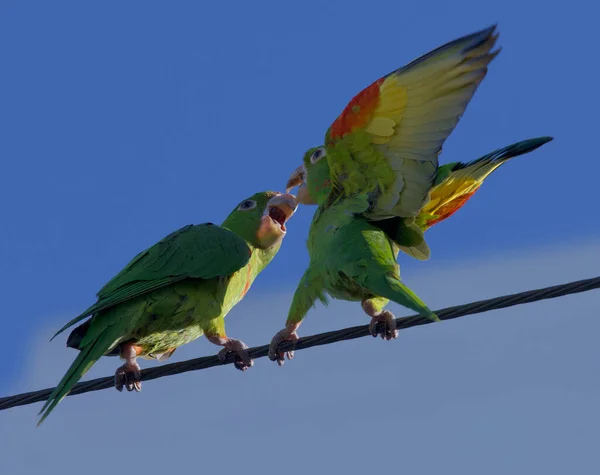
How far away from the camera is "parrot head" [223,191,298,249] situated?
25.8ft

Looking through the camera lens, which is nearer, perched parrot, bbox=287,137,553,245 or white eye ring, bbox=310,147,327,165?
perched parrot, bbox=287,137,553,245

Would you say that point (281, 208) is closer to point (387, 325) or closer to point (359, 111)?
point (359, 111)

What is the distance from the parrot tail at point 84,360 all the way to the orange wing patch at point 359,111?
1.93m

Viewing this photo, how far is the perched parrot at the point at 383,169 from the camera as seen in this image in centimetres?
617

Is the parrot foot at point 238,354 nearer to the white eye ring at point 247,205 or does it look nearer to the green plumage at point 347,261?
the green plumage at point 347,261

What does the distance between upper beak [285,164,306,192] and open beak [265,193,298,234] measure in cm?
8

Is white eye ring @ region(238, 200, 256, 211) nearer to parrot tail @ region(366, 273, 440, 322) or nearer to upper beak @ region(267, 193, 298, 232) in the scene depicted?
upper beak @ region(267, 193, 298, 232)

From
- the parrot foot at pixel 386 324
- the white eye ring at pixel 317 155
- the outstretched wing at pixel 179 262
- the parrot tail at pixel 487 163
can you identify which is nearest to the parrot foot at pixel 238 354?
the outstretched wing at pixel 179 262

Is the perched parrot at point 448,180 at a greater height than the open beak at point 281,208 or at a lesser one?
lesser

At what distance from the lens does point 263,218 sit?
25.9 ft

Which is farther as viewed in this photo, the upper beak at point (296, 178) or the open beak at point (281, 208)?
the open beak at point (281, 208)

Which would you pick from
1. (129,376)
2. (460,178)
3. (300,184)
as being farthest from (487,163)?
(129,376)

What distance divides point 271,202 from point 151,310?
5.01ft

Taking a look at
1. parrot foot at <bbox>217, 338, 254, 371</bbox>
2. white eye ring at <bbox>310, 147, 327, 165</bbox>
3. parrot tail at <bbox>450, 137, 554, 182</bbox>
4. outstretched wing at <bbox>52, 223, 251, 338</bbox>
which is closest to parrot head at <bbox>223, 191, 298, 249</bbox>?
outstretched wing at <bbox>52, 223, 251, 338</bbox>
